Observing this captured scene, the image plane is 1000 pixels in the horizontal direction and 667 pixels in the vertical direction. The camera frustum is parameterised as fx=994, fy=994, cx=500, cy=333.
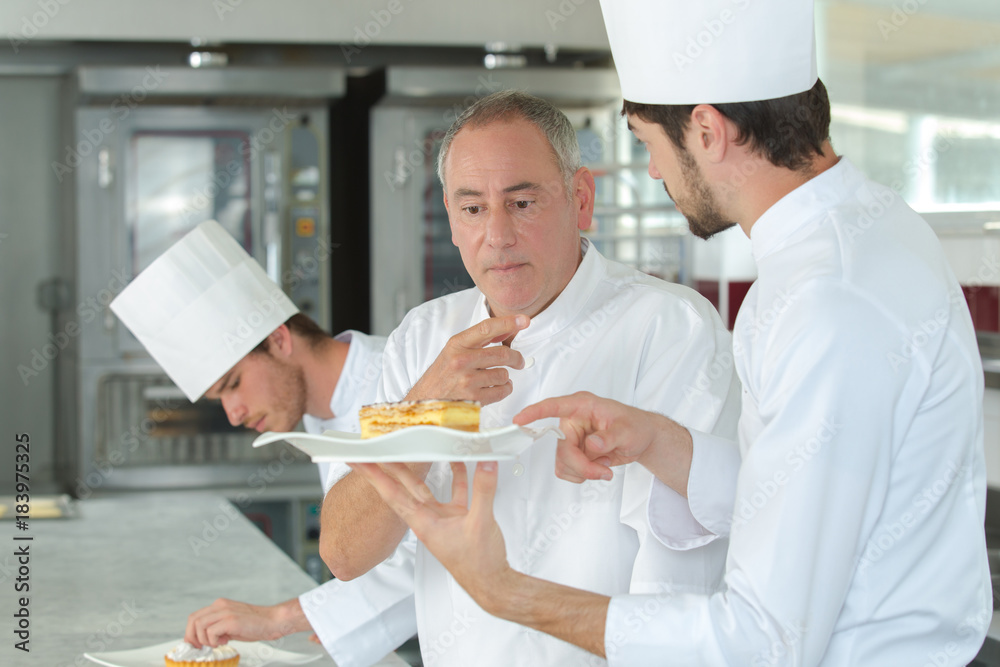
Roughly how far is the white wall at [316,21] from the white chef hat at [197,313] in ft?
6.74

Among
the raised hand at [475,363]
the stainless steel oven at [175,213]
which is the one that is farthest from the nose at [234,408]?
the stainless steel oven at [175,213]

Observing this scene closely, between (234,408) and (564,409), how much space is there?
4.44ft

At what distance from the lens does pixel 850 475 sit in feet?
3.10

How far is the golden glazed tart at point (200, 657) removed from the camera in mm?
1558

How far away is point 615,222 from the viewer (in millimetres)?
4312

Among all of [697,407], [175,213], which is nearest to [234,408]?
[697,407]

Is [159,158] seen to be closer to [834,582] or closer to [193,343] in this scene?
[193,343]

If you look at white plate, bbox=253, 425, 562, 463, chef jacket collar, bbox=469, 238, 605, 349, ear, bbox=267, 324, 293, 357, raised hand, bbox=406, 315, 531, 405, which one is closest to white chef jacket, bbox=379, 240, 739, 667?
chef jacket collar, bbox=469, 238, 605, 349

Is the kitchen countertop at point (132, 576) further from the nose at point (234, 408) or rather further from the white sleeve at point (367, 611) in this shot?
the nose at point (234, 408)

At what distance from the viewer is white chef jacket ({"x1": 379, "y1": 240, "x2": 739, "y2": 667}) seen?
1438 millimetres

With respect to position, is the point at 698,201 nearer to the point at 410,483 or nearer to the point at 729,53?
the point at 729,53

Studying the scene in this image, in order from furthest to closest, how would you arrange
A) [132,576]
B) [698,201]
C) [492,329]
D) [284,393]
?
1. [284,393]
2. [132,576]
3. [492,329]
4. [698,201]

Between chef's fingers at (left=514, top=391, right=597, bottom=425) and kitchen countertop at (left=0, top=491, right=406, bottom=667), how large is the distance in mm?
704

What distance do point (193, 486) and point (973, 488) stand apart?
362 centimetres
